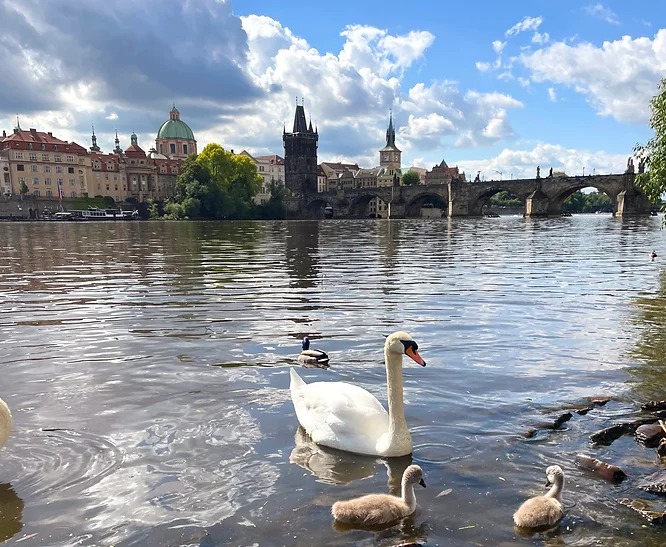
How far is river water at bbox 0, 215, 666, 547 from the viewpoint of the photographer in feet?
14.6

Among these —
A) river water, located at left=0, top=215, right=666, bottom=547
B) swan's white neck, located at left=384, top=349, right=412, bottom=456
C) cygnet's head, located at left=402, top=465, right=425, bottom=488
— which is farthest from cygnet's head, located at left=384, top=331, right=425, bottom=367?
cygnet's head, located at left=402, top=465, right=425, bottom=488

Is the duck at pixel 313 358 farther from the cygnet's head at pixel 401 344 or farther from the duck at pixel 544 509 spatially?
the duck at pixel 544 509

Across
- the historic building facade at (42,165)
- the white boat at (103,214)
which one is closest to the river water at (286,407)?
the white boat at (103,214)

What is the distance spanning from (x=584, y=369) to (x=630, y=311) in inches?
204

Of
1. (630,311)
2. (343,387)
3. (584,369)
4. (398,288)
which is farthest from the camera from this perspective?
(398,288)

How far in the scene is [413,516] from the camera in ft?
14.7

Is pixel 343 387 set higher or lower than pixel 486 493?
higher

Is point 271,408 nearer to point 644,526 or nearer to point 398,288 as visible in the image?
point 644,526

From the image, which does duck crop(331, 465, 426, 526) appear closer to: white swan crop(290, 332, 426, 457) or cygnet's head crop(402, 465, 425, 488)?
cygnet's head crop(402, 465, 425, 488)

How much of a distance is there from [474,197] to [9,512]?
120789mm

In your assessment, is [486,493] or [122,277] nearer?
[486,493]

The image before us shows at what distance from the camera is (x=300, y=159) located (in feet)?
545

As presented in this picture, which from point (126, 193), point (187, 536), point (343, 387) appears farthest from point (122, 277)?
point (126, 193)

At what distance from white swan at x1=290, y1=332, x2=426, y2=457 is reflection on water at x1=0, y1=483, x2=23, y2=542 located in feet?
8.72
